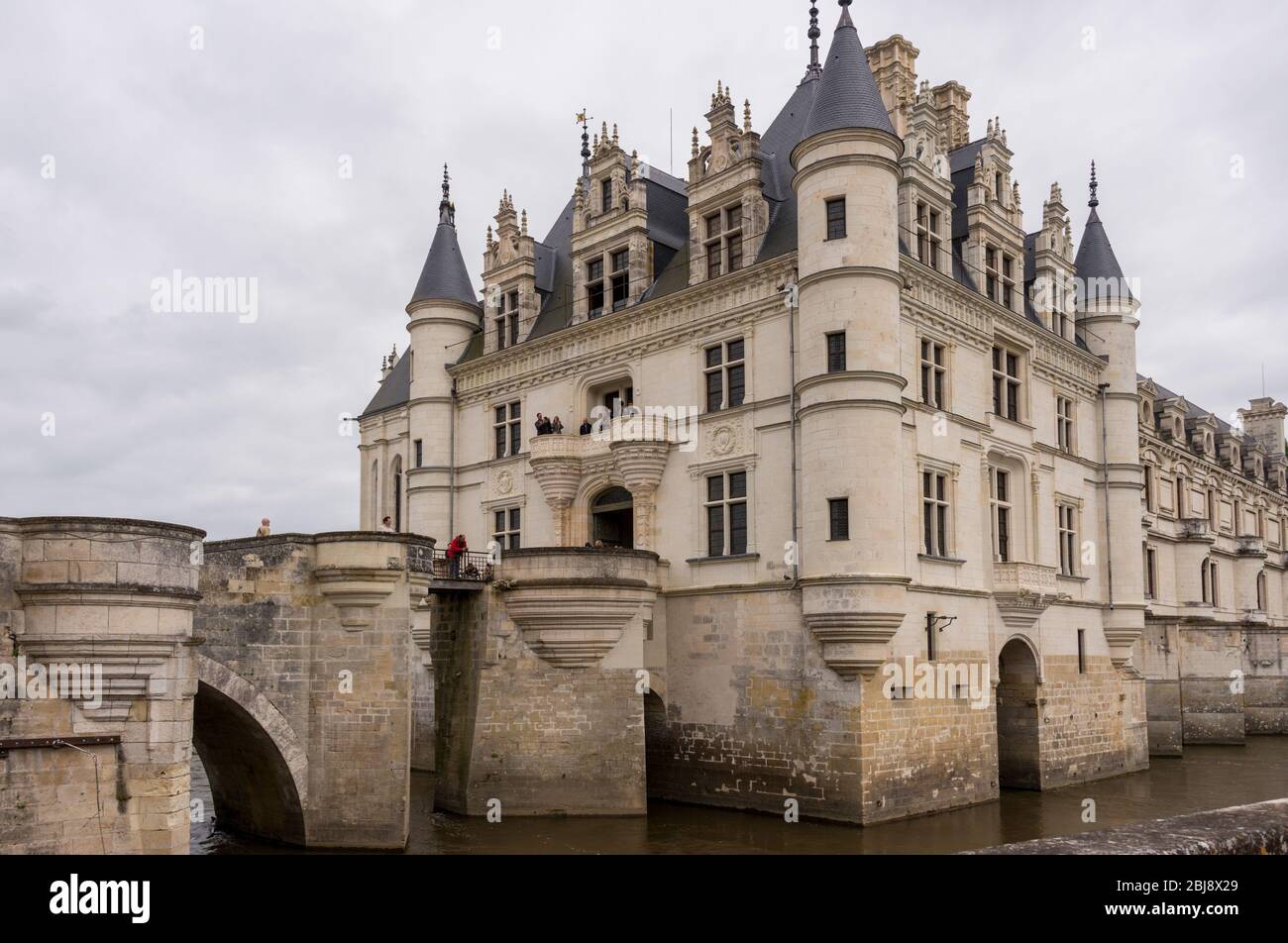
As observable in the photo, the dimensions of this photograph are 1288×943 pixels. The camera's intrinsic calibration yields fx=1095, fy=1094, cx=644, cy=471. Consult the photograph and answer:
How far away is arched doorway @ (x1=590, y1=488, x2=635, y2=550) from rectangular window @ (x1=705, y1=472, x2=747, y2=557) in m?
3.15

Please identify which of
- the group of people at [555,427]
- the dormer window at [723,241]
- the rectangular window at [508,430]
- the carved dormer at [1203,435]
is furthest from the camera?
the carved dormer at [1203,435]

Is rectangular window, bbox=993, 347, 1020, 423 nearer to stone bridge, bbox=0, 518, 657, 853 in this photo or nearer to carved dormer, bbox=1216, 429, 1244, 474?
stone bridge, bbox=0, 518, 657, 853

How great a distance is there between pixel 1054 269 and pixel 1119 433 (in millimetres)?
5591

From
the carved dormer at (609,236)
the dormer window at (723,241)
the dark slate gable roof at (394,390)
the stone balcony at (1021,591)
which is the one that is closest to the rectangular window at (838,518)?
the stone balcony at (1021,591)

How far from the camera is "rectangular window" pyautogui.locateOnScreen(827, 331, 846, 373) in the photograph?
25.0 m

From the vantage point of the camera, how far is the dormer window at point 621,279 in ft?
101

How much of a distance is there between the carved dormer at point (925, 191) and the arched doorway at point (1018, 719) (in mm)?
10724

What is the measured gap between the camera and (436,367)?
35.7 metres

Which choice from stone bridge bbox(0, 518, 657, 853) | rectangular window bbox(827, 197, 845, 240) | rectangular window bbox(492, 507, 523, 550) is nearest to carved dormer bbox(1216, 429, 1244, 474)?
rectangular window bbox(827, 197, 845, 240)

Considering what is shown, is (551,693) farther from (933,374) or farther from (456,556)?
(933,374)

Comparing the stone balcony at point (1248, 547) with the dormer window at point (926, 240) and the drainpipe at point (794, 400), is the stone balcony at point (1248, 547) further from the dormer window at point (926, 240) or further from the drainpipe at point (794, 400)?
the drainpipe at point (794, 400)
